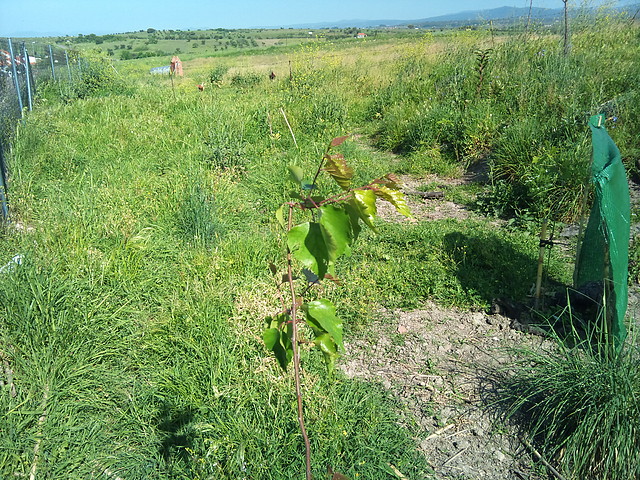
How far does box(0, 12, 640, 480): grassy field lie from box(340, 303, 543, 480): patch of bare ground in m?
0.15

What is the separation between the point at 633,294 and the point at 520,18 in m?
8.59

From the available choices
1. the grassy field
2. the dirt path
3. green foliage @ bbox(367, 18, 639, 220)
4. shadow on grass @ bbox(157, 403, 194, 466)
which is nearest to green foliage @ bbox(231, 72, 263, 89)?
green foliage @ bbox(367, 18, 639, 220)

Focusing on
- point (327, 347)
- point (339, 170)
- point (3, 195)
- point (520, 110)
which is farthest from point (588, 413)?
point (520, 110)

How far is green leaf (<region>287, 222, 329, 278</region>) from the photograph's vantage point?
1.20 metres

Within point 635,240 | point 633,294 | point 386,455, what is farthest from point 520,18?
point 386,455

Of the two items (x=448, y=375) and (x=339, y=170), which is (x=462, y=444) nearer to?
(x=448, y=375)

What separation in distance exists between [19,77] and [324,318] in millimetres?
9879

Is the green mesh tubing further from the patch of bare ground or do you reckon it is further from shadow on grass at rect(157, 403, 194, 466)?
shadow on grass at rect(157, 403, 194, 466)

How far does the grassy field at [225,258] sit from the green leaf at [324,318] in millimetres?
448

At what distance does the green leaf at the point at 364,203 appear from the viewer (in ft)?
3.96

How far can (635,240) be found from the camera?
455cm

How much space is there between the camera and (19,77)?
9.02 metres

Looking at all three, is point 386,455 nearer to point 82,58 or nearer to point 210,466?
point 210,466

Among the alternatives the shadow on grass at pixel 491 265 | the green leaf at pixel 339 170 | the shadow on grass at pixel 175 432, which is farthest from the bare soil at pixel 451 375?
the green leaf at pixel 339 170
